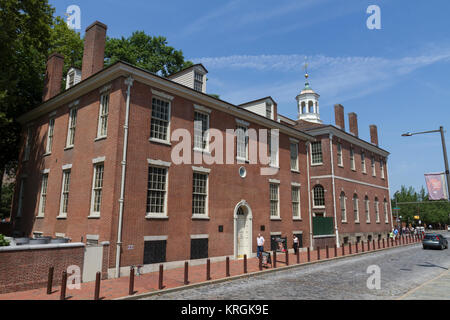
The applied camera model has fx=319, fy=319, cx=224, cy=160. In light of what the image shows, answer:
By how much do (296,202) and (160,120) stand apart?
14.0 m

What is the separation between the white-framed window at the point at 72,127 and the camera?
61.0ft

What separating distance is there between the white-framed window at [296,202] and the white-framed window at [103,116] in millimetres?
15415

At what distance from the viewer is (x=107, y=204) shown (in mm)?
14469

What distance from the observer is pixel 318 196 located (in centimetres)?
3278

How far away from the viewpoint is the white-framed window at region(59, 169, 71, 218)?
17.7m

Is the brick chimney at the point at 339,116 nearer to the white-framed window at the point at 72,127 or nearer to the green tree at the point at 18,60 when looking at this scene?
the white-framed window at the point at 72,127

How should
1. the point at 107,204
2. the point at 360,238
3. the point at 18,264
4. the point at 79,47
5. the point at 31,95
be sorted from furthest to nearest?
the point at 360,238 → the point at 79,47 → the point at 31,95 → the point at 107,204 → the point at 18,264

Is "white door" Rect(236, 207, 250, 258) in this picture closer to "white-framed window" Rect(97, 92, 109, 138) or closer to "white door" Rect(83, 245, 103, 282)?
"white door" Rect(83, 245, 103, 282)

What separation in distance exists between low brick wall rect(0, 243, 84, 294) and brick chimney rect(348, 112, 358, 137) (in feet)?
116

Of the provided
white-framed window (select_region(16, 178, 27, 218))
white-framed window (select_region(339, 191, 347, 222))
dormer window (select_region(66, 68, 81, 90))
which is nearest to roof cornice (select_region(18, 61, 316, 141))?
dormer window (select_region(66, 68, 81, 90))

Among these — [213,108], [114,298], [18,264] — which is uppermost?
[213,108]
